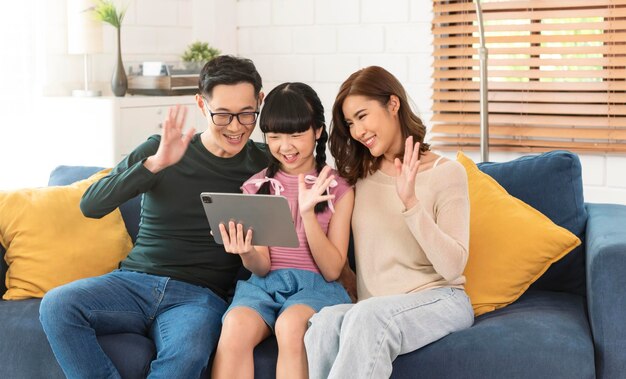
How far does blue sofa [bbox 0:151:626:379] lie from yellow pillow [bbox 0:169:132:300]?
2.5 inches

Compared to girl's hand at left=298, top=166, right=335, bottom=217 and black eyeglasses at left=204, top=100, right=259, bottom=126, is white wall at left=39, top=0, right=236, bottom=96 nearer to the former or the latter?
black eyeglasses at left=204, top=100, right=259, bottom=126

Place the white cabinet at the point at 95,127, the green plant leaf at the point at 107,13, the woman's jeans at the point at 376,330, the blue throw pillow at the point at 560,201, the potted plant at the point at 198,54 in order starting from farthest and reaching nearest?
the potted plant at the point at 198,54 < the green plant leaf at the point at 107,13 < the white cabinet at the point at 95,127 < the blue throw pillow at the point at 560,201 < the woman's jeans at the point at 376,330

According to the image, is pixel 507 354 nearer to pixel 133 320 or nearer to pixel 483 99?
pixel 133 320

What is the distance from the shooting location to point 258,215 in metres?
2.38

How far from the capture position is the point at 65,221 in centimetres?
280

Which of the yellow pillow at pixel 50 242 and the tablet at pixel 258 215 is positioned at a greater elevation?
the tablet at pixel 258 215

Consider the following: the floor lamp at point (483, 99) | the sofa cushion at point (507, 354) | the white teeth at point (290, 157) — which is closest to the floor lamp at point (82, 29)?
the floor lamp at point (483, 99)

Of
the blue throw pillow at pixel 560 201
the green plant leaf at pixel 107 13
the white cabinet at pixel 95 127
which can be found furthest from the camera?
the green plant leaf at pixel 107 13

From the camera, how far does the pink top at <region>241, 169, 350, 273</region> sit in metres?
2.57

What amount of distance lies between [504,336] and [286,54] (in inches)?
114

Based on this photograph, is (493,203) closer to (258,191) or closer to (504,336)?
(504,336)

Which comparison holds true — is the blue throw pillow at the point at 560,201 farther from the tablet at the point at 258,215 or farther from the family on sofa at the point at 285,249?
the tablet at the point at 258,215

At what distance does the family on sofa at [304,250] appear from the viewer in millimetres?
2295

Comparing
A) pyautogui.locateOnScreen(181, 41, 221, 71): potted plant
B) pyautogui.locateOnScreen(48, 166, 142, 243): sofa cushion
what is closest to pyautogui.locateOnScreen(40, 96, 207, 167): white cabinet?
pyautogui.locateOnScreen(181, 41, 221, 71): potted plant
